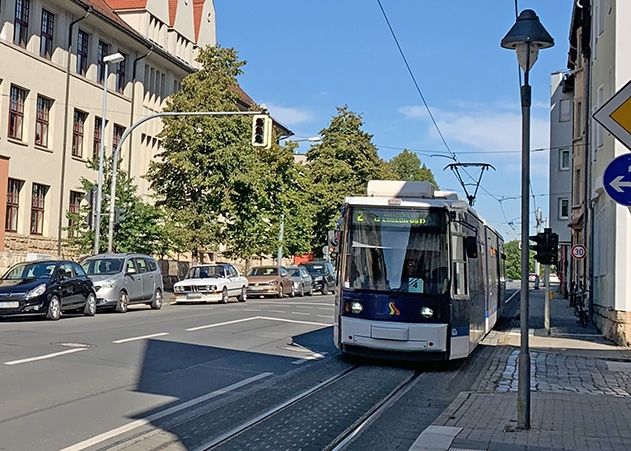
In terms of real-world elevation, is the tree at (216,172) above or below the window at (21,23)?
below

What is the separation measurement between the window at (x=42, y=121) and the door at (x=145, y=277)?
11.6 meters

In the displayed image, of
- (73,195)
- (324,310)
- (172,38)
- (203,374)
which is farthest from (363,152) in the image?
(203,374)

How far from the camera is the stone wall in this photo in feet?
66.2

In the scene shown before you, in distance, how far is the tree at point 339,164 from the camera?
209ft

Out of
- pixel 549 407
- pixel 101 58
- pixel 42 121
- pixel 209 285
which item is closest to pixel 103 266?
pixel 209 285

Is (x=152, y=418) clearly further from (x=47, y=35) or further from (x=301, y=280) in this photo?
(x=301, y=280)

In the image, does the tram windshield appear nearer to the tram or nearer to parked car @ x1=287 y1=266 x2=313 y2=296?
the tram

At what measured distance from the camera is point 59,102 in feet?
126

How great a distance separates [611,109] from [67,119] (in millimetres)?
35365

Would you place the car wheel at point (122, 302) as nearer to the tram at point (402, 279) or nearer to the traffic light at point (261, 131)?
the traffic light at point (261, 131)

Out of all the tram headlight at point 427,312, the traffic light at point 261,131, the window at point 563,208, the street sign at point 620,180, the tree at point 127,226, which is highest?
the window at point 563,208

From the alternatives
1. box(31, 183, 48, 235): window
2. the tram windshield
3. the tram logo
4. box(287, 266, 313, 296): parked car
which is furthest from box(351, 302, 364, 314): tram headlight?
box(287, 266, 313, 296): parked car

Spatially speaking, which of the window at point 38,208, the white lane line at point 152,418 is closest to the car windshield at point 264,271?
the window at point 38,208

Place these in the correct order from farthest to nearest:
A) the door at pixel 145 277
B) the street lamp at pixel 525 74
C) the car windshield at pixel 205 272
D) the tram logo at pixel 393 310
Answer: the car windshield at pixel 205 272, the door at pixel 145 277, the tram logo at pixel 393 310, the street lamp at pixel 525 74
